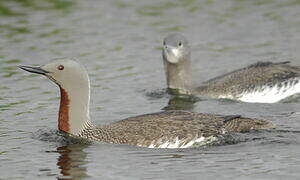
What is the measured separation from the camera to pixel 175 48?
15633 millimetres

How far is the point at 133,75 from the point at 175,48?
51.9 inches

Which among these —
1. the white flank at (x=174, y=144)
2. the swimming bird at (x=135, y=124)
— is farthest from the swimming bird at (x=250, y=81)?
the white flank at (x=174, y=144)

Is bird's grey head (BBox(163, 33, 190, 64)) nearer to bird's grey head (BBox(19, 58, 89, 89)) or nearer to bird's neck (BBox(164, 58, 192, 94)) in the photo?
bird's neck (BBox(164, 58, 192, 94))

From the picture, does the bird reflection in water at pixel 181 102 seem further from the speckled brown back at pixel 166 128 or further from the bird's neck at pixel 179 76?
the speckled brown back at pixel 166 128

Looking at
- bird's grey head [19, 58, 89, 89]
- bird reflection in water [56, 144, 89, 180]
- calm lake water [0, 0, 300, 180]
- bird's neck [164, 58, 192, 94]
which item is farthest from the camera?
bird's neck [164, 58, 192, 94]

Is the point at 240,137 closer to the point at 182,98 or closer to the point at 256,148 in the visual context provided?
the point at 256,148

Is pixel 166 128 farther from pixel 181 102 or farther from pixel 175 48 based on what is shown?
pixel 175 48

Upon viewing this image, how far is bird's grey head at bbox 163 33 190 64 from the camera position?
15469mm

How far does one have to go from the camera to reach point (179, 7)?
2203cm

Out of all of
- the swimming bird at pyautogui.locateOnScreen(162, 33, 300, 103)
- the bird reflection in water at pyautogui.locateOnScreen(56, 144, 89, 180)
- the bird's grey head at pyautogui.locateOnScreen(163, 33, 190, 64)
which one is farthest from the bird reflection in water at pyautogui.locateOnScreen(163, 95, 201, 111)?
the bird reflection in water at pyautogui.locateOnScreen(56, 144, 89, 180)

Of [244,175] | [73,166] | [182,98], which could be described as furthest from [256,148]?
[182,98]

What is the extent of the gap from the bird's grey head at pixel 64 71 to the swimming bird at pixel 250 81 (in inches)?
152

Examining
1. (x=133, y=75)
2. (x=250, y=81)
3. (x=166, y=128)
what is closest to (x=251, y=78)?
(x=250, y=81)

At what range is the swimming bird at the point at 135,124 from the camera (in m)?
11.5
